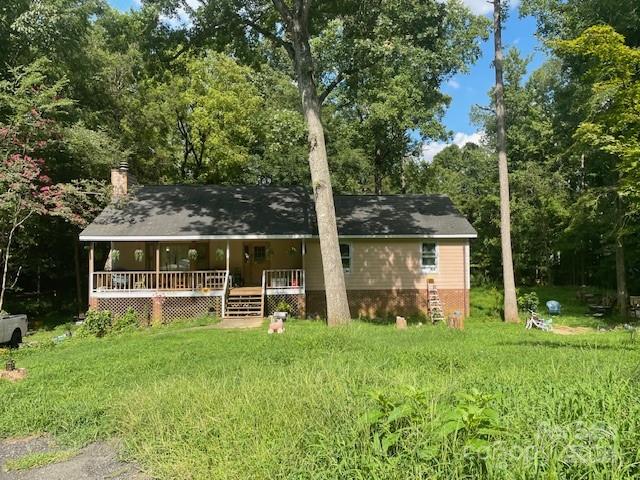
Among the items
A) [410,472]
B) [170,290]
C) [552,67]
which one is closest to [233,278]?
[170,290]

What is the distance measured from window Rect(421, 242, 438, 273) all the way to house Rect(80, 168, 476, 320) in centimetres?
4

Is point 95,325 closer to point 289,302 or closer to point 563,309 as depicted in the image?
point 289,302

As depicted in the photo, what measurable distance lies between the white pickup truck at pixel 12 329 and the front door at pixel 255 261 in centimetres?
844

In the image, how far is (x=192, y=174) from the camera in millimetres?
30578

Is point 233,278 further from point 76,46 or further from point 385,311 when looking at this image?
point 76,46

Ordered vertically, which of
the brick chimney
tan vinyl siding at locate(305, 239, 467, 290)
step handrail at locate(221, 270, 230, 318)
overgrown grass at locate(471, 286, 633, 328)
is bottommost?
overgrown grass at locate(471, 286, 633, 328)

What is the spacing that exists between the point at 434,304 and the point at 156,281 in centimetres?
1023

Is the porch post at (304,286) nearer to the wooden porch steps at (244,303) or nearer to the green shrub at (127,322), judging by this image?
the wooden porch steps at (244,303)

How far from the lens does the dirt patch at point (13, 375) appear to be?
303 inches

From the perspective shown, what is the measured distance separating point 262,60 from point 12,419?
50.3ft

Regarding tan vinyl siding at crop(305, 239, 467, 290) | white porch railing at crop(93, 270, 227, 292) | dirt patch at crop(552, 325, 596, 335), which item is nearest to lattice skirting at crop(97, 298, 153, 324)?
white porch railing at crop(93, 270, 227, 292)

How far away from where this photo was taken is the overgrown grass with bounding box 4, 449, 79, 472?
4.47 meters

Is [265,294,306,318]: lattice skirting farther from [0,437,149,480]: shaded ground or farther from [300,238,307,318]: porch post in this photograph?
[0,437,149,480]: shaded ground

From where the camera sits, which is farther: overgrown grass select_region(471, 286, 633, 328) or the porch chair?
overgrown grass select_region(471, 286, 633, 328)
